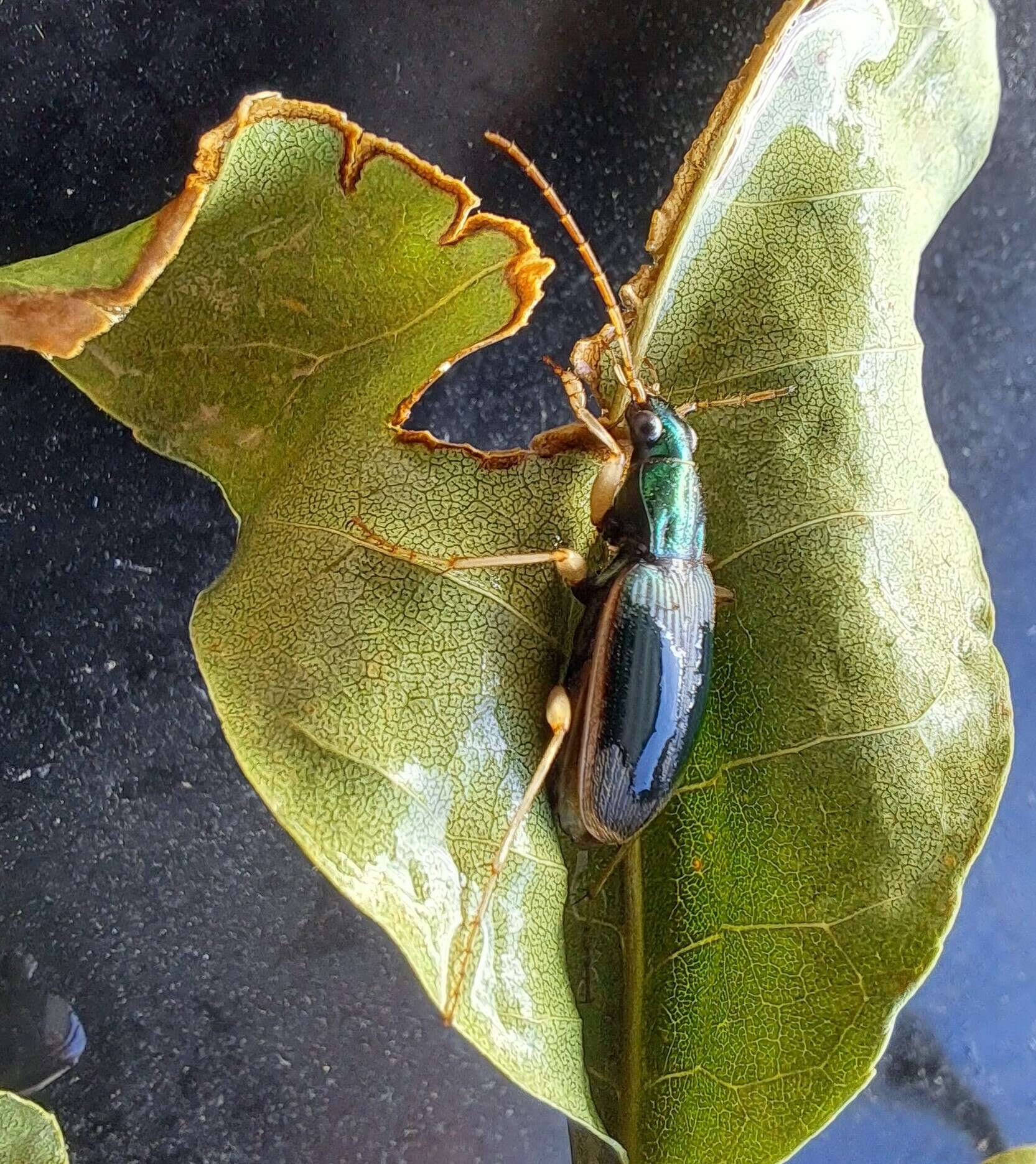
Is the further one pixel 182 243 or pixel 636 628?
pixel 636 628

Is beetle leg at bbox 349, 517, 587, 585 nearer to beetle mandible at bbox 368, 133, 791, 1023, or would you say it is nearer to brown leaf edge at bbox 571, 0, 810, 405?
beetle mandible at bbox 368, 133, 791, 1023

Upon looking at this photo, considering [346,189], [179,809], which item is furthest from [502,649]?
[179,809]

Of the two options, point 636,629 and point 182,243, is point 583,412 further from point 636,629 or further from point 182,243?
point 182,243

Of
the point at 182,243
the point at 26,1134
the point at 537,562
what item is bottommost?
the point at 26,1134

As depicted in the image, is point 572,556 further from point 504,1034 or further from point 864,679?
point 504,1034

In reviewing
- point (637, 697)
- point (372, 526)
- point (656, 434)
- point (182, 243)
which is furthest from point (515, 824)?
point (182, 243)

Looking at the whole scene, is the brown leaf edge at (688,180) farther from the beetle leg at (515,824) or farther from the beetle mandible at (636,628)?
the beetle leg at (515,824)

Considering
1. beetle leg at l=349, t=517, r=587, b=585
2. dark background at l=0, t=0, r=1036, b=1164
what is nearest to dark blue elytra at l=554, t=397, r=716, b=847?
beetle leg at l=349, t=517, r=587, b=585
